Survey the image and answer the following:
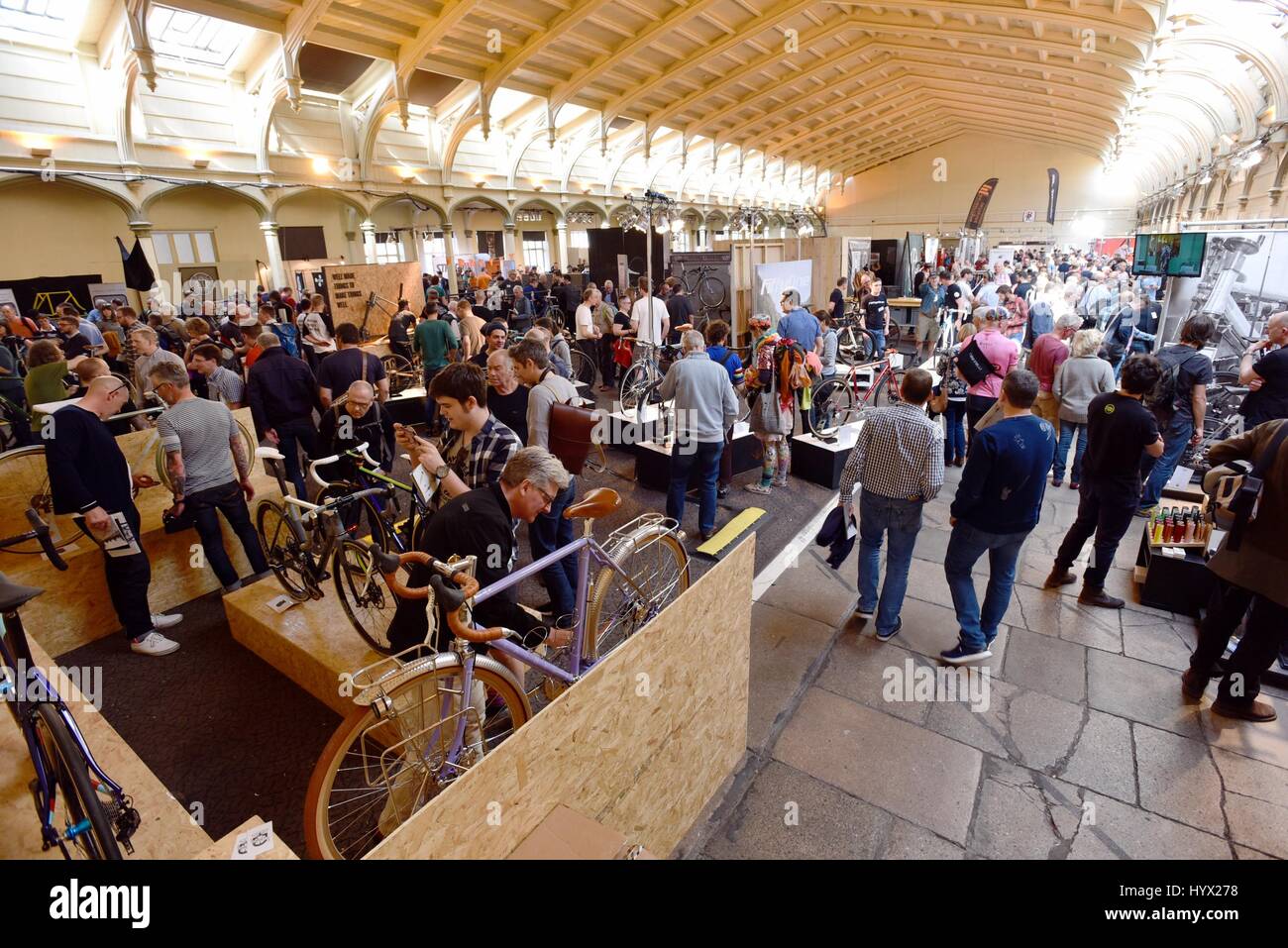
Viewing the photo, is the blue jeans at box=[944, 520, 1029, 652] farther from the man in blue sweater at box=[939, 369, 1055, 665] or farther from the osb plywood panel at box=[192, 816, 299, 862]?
the osb plywood panel at box=[192, 816, 299, 862]

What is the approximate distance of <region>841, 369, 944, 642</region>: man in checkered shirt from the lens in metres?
3.39

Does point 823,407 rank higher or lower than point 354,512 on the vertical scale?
higher

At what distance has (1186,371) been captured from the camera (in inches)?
187

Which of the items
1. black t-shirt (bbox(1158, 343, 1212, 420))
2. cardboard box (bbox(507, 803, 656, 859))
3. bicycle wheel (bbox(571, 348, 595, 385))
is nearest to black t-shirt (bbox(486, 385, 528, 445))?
cardboard box (bbox(507, 803, 656, 859))

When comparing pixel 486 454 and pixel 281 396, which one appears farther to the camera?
pixel 281 396

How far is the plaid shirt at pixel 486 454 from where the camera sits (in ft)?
10.1

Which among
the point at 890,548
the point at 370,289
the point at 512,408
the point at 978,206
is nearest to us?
the point at 890,548

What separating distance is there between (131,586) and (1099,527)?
6.07m

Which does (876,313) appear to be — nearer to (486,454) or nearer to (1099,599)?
(1099,599)

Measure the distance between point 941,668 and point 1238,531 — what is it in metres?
A: 1.53

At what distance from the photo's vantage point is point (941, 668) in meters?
3.59

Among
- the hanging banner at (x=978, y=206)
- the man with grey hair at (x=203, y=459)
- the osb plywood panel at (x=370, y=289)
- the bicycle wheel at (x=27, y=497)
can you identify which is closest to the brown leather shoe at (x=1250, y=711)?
the man with grey hair at (x=203, y=459)

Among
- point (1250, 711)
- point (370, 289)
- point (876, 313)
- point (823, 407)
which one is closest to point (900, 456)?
point (1250, 711)
